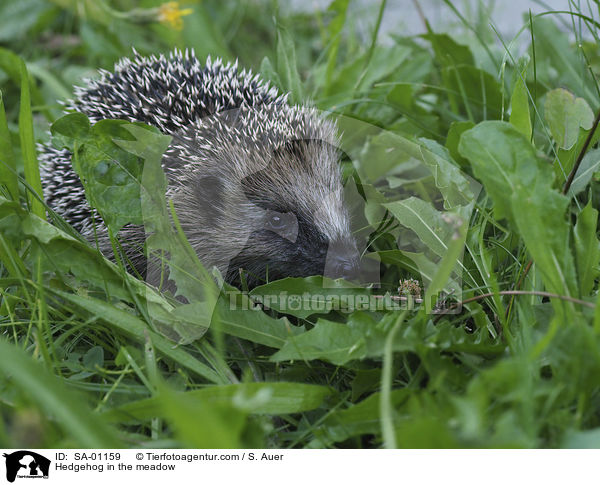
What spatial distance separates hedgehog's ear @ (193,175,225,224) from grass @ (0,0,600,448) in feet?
2.45

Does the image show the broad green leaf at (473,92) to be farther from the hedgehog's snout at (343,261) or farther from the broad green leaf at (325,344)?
the broad green leaf at (325,344)

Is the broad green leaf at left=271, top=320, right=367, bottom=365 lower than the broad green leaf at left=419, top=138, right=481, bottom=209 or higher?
lower

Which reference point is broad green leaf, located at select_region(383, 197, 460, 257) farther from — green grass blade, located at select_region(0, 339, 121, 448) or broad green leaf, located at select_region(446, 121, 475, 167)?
green grass blade, located at select_region(0, 339, 121, 448)

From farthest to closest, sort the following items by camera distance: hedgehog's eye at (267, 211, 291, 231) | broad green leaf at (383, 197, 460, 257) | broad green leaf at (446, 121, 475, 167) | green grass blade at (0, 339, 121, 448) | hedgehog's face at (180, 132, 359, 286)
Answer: hedgehog's eye at (267, 211, 291, 231), hedgehog's face at (180, 132, 359, 286), broad green leaf at (446, 121, 475, 167), broad green leaf at (383, 197, 460, 257), green grass blade at (0, 339, 121, 448)

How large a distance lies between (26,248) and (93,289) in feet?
1.43

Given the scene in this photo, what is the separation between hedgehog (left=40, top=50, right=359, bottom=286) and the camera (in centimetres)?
349

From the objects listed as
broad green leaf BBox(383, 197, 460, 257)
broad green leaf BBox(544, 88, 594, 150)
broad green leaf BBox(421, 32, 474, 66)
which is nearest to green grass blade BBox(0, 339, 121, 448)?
broad green leaf BBox(383, 197, 460, 257)

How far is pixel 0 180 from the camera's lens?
2.98 m

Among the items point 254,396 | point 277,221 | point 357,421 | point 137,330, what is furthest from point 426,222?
point 137,330

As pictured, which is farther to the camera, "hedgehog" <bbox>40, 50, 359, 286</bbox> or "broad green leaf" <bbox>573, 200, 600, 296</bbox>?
"hedgehog" <bbox>40, 50, 359, 286</bbox>

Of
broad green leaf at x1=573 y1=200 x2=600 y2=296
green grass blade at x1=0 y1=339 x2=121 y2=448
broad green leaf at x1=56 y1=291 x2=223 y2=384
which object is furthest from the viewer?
broad green leaf at x1=56 y1=291 x2=223 y2=384
